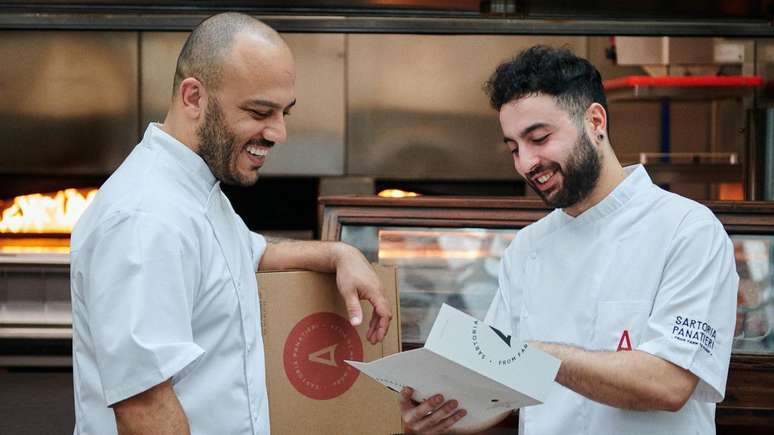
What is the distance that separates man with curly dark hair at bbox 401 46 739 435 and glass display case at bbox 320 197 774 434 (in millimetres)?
1046

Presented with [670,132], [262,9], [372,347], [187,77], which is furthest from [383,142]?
[187,77]

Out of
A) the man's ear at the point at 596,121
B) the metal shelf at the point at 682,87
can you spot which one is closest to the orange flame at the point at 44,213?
the metal shelf at the point at 682,87

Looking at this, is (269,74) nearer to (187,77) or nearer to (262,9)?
(187,77)

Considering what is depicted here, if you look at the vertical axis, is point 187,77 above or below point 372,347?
above

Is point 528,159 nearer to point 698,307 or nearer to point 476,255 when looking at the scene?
point 698,307

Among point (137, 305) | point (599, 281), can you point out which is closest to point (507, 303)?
point (599, 281)

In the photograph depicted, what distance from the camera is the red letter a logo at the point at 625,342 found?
6.00ft

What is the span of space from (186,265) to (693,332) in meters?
0.85

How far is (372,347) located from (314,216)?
3493mm

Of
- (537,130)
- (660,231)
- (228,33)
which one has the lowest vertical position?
(660,231)

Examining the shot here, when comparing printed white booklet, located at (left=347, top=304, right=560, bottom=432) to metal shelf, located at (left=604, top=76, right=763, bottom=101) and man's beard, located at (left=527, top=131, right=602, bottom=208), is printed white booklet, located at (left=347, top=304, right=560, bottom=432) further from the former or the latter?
metal shelf, located at (left=604, top=76, right=763, bottom=101)

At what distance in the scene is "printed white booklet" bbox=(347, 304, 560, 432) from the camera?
1518 mm

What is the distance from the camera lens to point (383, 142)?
5.29 m

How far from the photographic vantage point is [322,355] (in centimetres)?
204
